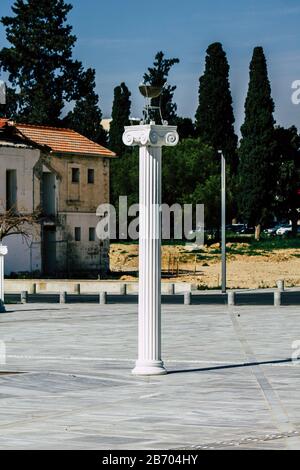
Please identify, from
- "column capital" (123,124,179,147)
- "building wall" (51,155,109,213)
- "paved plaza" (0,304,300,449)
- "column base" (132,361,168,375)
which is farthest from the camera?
"building wall" (51,155,109,213)

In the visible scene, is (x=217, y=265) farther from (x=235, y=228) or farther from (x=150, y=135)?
(x=150, y=135)

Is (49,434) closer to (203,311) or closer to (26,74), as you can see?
(203,311)

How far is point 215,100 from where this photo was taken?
10050 cm

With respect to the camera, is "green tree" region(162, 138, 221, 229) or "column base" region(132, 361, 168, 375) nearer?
"column base" region(132, 361, 168, 375)

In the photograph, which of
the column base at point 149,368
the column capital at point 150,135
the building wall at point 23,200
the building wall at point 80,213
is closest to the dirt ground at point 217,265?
the building wall at point 80,213

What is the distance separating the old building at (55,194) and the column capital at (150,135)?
42.3m

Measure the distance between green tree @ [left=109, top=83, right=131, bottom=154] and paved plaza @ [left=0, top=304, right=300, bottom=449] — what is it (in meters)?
77.9

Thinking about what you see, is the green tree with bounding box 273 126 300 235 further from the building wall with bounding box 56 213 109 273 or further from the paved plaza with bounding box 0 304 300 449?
the paved plaza with bounding box 0 304 300 449

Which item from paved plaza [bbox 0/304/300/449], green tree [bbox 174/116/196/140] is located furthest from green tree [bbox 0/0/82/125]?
paved plaza [bbox 0/304/300/449]

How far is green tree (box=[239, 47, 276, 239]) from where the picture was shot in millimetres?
92662

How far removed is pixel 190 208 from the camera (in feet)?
296

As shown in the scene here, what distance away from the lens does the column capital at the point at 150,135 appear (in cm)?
1844

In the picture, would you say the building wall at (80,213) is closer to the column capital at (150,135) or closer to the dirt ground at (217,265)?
the dirt ground at (217,265)

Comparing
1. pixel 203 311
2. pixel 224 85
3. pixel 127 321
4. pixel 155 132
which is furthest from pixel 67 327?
pixel 224 85
